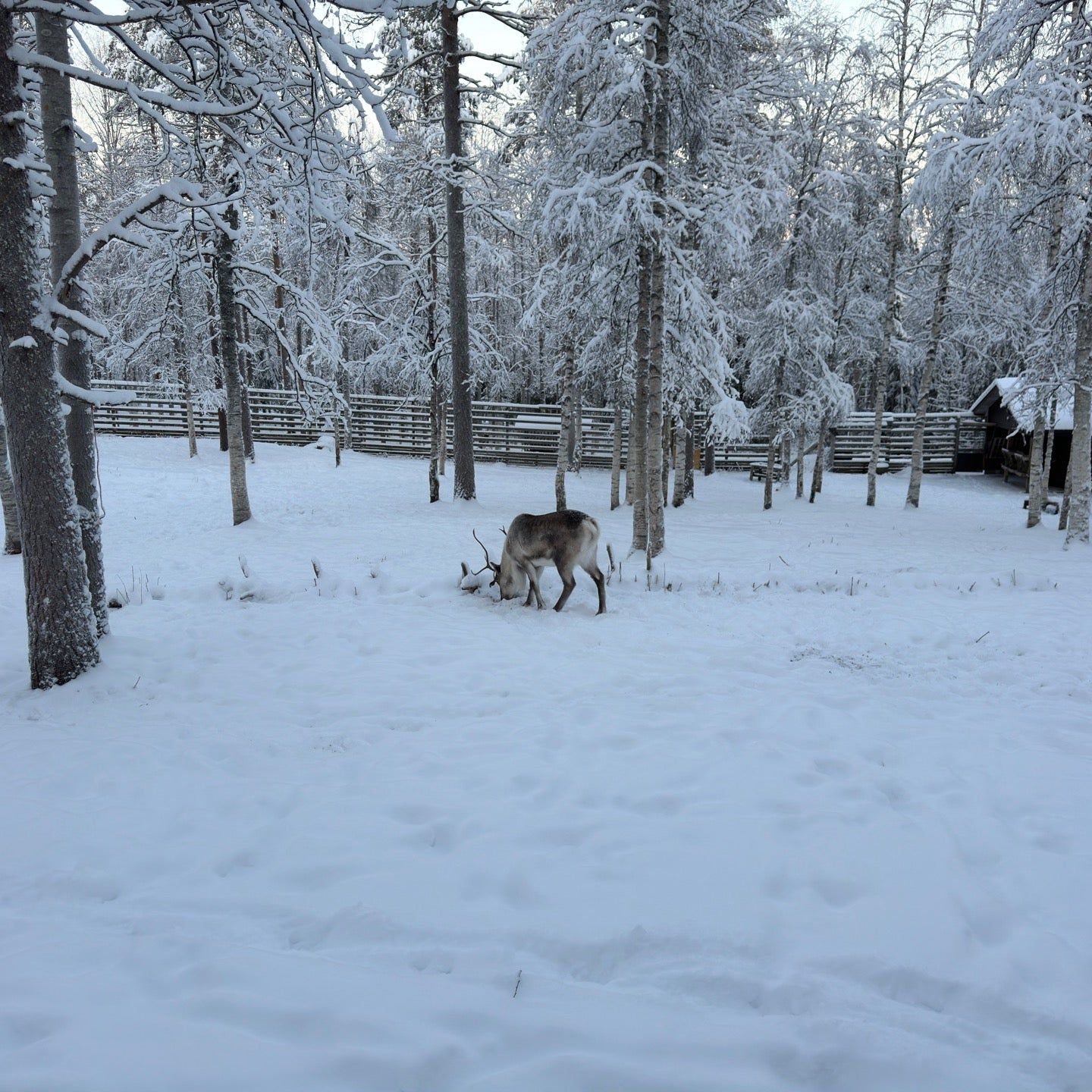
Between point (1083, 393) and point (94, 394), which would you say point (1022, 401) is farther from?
point (94, 394)

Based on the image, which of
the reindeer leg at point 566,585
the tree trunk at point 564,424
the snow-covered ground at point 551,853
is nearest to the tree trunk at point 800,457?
the tree trunk at point 564,424

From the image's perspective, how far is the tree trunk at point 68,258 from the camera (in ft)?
17.3

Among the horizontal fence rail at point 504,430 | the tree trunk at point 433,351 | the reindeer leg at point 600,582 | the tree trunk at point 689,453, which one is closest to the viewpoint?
the reindeer leg at point 600,582

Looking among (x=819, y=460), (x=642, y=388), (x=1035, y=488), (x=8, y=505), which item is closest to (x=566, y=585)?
(x=642, y=388)

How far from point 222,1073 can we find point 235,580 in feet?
23.0

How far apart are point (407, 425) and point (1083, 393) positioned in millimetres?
21897

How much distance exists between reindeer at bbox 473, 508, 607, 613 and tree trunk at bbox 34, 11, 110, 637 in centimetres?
409

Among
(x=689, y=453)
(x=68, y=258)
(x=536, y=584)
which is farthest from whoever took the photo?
(x=689, y=453)

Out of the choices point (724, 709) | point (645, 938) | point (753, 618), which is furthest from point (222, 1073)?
point (753, 618)

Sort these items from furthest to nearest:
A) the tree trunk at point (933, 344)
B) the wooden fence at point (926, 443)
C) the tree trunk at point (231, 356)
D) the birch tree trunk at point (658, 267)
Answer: the wooden fence at point (926, 443)
the tree trunk at point (933, 344)
the tree trunk at point (231, 356)
the birch tree trunk at point (658, 267)

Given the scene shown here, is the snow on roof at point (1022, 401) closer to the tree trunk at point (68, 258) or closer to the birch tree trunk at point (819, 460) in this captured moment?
the birch tree trunk at point (819, 460)

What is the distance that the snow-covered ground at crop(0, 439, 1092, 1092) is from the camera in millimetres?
2227

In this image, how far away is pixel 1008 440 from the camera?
25.3 metres

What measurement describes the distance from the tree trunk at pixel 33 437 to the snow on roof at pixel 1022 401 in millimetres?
13061
